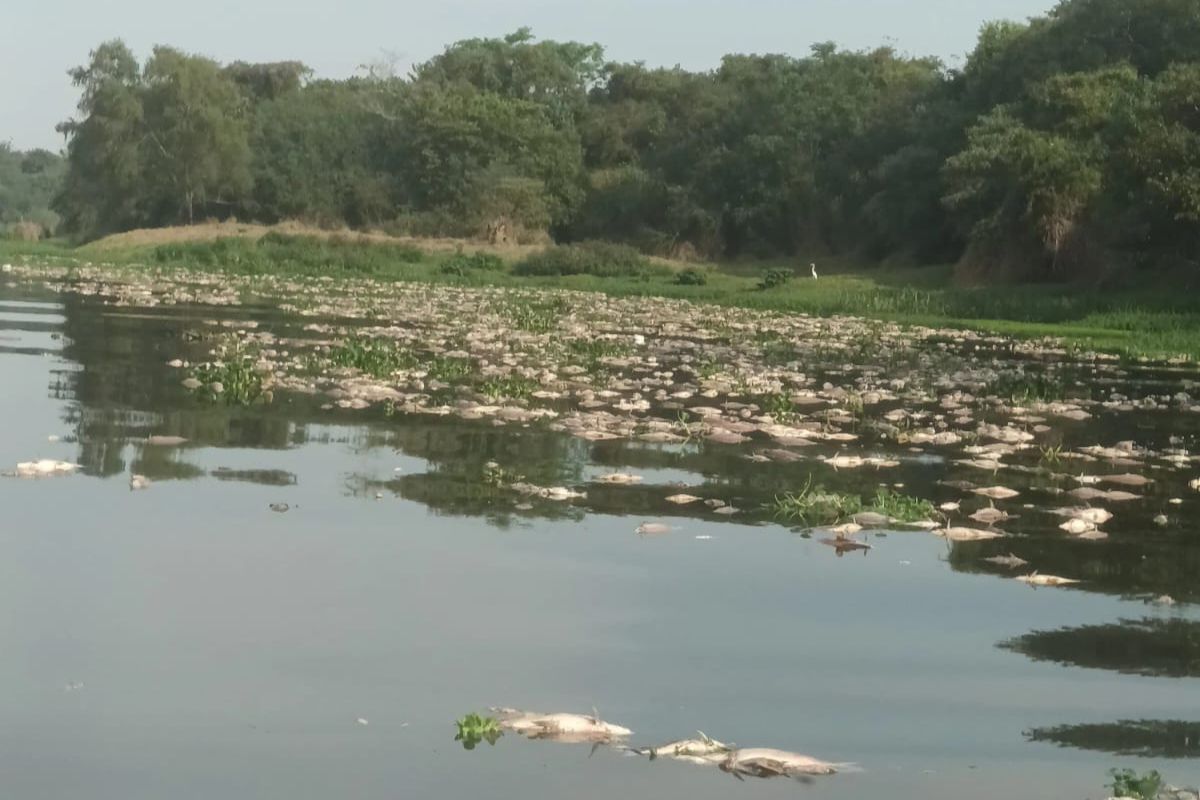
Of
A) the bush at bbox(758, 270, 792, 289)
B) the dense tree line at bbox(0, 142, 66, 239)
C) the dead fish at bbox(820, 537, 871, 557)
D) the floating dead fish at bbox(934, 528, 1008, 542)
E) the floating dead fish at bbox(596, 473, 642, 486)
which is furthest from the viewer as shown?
the dense tree line at bbox(0, 142, 66, 239)

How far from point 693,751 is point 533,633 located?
5.12 ft

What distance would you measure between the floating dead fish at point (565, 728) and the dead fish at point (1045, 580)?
3181 millimetres

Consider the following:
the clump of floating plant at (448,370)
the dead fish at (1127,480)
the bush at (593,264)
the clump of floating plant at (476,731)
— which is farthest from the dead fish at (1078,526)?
the bush at (593,264)

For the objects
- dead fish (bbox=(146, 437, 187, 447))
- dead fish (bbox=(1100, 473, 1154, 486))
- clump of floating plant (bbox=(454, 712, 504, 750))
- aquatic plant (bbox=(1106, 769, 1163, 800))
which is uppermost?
dead fish (bbox=(1100, 473, 1154, 486))

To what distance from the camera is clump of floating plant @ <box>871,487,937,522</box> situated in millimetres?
9180

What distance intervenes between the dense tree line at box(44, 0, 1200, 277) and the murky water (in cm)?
2339

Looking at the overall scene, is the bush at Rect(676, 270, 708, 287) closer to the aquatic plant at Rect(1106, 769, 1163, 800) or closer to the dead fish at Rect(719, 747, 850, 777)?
the dead fish at Rect(719, 747, 850, 777)

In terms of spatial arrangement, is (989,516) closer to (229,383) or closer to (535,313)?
(229,383)

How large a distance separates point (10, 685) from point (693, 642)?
2647mm

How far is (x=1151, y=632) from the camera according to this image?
700 cm

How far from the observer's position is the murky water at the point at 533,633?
508 centimetres

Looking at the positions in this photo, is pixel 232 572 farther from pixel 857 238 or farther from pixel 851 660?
pixel 857 238

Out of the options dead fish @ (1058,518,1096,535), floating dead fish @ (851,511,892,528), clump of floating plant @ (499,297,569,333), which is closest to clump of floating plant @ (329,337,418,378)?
clump of floating plant @ (499,297,569,333)

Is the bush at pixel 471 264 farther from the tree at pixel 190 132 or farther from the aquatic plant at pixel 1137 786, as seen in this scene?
the aquatic plant at pixel 1137 786
